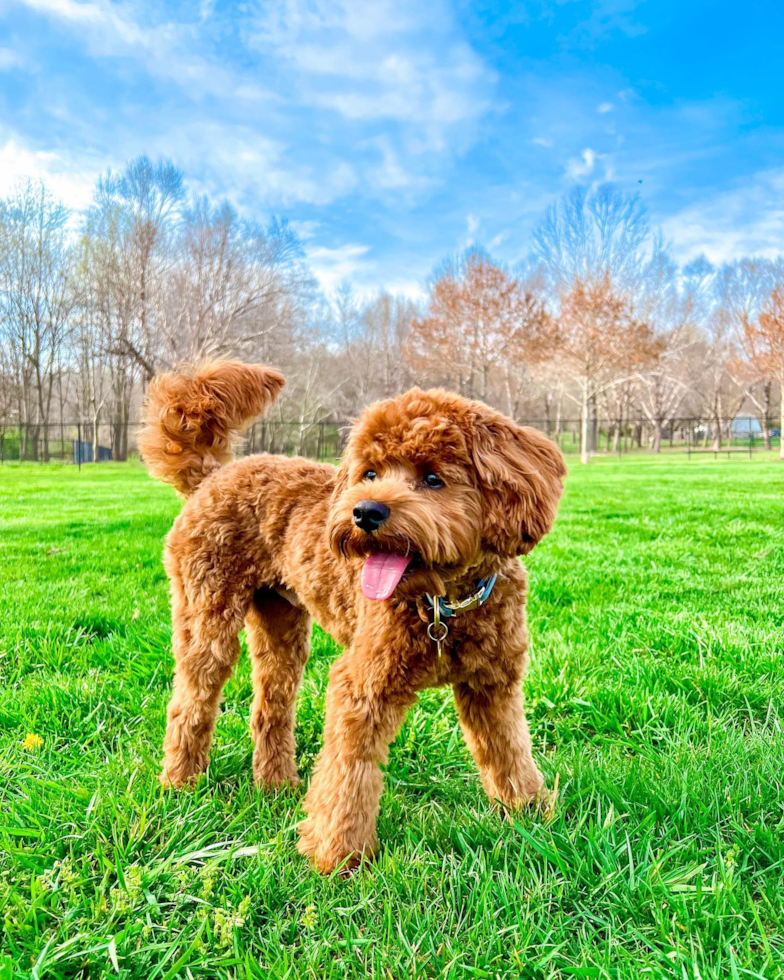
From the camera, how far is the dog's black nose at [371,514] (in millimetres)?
2041

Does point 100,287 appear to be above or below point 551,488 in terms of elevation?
above

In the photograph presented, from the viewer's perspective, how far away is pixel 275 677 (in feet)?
10.1

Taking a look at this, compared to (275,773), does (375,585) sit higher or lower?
higher

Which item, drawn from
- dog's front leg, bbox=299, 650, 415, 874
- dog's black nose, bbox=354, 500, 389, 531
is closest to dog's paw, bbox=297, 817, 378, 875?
dog's front leg, bbox=299, 650, 415, 874

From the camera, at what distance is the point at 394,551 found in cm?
211

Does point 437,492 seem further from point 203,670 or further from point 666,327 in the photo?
point 666,327

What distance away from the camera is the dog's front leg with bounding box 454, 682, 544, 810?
2504mm

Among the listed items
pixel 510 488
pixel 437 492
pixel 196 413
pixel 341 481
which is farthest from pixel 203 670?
pixel 510 488

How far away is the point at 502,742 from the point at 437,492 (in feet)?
3.65

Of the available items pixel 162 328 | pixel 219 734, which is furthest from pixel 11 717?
pixel 162 328

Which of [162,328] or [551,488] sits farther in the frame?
[162,328]

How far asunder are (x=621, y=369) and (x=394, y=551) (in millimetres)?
35736

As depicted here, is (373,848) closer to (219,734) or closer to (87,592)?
(219,734)

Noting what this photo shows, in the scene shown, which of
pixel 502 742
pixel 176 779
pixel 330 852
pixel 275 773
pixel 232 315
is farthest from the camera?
pixel 232 315
